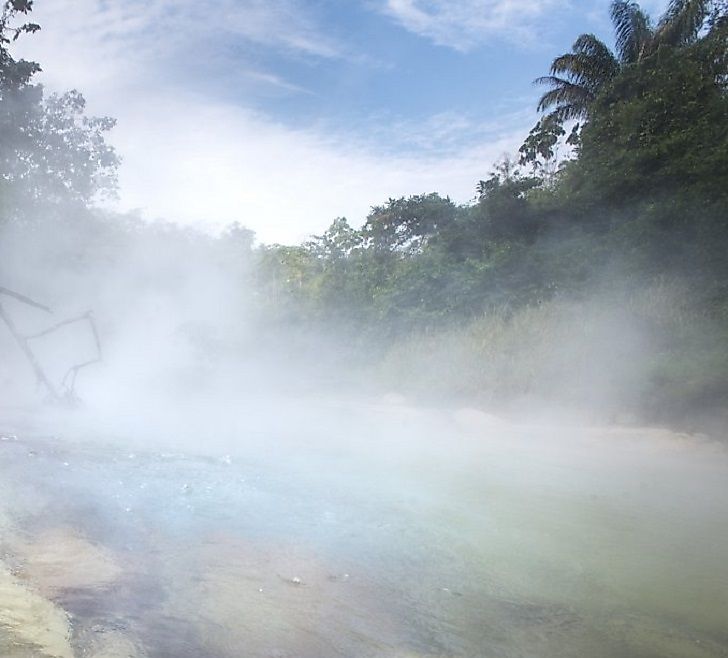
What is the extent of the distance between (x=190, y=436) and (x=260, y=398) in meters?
3.82

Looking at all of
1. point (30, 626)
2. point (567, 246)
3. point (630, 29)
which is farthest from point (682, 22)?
point (30, 626)

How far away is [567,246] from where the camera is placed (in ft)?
37.0

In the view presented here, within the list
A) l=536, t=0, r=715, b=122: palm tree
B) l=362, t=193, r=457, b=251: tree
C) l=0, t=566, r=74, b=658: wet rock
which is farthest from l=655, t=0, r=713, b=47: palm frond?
l=0, t=566, r=74, b=658: wet rock

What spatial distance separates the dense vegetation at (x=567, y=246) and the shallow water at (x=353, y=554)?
2863 millimetres

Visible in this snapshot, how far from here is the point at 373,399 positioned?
9.91 meters

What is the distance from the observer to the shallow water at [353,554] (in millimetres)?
2180

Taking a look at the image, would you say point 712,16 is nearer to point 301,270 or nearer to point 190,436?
point 190,436

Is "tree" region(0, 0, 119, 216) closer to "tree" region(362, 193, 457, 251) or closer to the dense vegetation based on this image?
the dense vegetation

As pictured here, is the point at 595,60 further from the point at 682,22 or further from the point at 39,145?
the point at 39,145

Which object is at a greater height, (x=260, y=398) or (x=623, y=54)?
(x=623, y=54)

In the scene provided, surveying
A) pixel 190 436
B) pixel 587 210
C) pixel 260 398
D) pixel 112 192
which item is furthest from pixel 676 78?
pixel 112 192

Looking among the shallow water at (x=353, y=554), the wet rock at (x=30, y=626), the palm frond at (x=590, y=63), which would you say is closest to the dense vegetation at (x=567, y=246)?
the palm frond at (x=590, y=63)

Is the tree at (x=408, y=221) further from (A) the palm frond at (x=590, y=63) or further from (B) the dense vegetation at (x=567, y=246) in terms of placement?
(A) the palm frond at (x=590, y=63)

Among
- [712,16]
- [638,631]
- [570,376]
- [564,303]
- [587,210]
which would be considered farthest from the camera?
[712,16]
